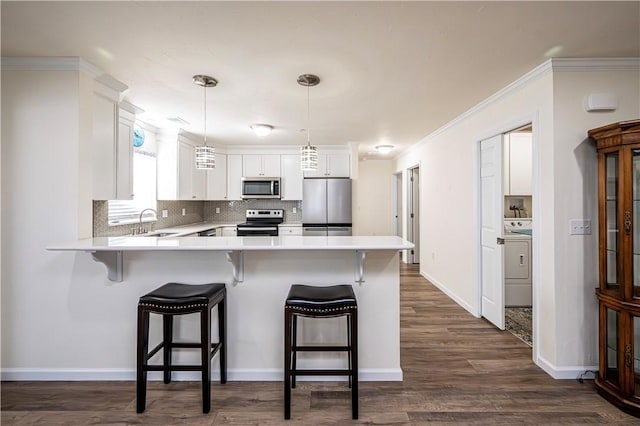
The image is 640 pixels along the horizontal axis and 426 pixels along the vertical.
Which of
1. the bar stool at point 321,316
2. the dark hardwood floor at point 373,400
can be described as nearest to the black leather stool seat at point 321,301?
the bar stool at point 321,316

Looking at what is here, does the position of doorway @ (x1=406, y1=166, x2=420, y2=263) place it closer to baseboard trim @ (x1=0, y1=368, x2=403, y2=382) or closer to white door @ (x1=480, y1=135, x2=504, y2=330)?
white door @ (x1=480, y1=135, x2=504, y2=330)

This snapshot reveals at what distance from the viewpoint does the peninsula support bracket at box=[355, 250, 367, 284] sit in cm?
220

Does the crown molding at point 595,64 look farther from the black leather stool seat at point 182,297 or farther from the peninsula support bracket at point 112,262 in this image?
the peninsula support bracket at point 112,262

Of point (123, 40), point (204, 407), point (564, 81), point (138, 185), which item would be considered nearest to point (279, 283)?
point (204, 407)

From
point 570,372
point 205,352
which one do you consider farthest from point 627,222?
point 205,352

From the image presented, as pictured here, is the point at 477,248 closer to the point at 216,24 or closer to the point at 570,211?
the point at 570,211

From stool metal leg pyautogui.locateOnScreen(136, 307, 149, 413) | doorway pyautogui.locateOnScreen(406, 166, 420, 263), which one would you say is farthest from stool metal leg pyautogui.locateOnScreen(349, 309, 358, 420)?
doorway pyautogui.locateOnScreen(406, 166, 420, 263)

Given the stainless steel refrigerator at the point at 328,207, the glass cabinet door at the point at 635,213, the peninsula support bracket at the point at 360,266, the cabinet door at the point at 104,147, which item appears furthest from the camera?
the stainless steel refrigerator at the point at 328,207

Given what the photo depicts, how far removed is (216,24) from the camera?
1.88 m

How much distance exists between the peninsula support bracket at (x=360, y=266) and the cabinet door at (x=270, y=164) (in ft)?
11.9

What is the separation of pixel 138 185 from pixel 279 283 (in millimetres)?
2891

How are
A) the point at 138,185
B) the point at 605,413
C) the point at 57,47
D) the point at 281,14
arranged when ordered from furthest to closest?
1. the point at 138,185
2. the point at 57,47
3. the point at 605,413
4. the point at 281,14

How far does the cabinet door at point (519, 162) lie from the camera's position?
419 cm

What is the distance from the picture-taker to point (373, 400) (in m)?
2.09
